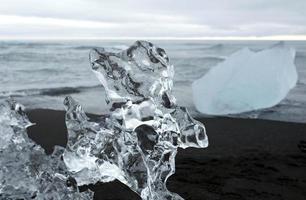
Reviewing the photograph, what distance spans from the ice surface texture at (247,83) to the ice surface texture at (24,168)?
506 cm

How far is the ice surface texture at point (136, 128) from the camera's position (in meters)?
3.02

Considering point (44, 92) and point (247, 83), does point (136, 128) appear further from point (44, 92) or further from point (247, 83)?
point (44, 92)

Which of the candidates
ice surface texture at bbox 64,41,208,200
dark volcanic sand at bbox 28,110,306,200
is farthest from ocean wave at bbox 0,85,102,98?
ice surface texture at bbox 64,41,208,200

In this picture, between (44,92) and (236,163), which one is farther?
(44,92)

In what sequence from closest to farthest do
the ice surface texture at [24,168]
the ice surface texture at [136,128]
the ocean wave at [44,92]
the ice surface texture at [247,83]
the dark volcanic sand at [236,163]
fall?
the ice surface texture at [136,128], the ice surface texture at [24,168], the dark volcanic sand at [236,163], the ice surface texture at [247,83], the ocean wave at [44,92]

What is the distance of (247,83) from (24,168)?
6.49 metres

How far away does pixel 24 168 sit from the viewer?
10.9 feet

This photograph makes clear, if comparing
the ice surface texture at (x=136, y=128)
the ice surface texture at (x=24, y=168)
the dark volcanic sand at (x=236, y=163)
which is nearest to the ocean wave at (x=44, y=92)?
the dark volcanic sand at (x=236, y=163)

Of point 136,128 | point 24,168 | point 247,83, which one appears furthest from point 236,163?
point 247,83

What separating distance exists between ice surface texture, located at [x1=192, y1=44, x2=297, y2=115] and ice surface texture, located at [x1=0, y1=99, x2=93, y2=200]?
506cm

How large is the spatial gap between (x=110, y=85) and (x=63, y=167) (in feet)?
2.83

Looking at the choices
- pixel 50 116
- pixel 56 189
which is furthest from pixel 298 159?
pixel 50 116

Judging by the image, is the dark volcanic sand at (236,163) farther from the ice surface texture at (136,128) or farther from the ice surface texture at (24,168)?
the ice surface texture at (136,128)

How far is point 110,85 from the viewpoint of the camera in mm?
3047
